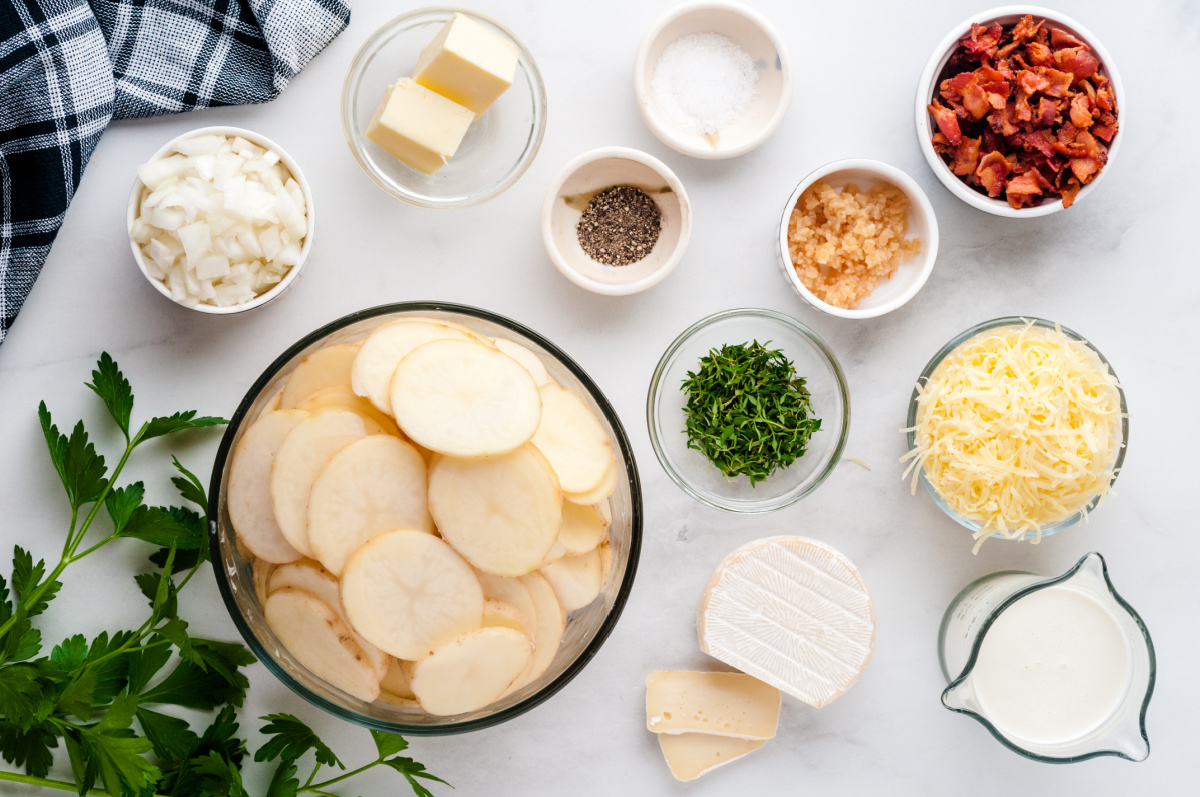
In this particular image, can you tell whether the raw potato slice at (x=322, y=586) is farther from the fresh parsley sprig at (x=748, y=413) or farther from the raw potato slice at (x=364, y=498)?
the fresh parsley sprig at (x=748, y=413)

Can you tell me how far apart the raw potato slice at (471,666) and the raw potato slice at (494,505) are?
96 millimetres

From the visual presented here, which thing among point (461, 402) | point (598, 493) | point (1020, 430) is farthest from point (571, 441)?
point (1020, 430)

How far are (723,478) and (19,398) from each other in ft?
4.63

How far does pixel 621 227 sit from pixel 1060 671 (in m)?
1.23

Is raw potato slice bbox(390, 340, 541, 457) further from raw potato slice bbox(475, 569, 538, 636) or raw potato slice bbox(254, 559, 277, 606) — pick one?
raw potato slice bbox(254, 559, 277, 606)

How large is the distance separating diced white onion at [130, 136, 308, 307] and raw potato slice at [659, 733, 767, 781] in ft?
3.93

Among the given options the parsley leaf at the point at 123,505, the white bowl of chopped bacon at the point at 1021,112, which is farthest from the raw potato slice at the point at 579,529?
the white bowl of chopped bacon at the point at 1021,112

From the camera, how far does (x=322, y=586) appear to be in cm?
113

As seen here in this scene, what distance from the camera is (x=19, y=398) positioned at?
162 cm

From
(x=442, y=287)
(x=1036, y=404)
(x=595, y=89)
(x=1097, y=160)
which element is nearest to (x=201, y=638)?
(x=442, y=287)

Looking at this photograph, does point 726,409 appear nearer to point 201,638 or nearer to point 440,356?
point 440,356

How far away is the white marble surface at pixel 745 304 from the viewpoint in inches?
63.9

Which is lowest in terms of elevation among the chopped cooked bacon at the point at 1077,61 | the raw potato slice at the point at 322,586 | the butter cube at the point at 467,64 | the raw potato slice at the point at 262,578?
the raw potato slice at the point at 262,578

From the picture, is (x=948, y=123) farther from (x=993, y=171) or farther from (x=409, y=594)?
(x=409, y=594)
